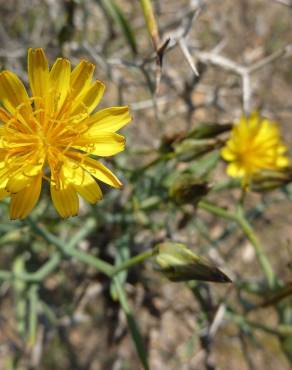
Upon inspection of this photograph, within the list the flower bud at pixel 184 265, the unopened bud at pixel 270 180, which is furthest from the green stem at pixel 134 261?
the unopened bud at pixel 270 180

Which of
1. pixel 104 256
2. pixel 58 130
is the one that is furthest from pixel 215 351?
pixel 58 130

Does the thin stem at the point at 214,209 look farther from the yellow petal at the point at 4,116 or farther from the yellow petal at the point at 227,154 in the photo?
the yellow petal at the point at 4,116

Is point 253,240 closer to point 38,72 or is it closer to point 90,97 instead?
point 90,97

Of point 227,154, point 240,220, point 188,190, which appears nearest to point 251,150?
point 227,154

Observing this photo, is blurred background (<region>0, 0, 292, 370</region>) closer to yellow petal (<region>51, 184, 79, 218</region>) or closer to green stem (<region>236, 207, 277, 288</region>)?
green stem (<region>236, 207, 277, 288</region>)

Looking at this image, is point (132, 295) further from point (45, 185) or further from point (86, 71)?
point (86, 71)
